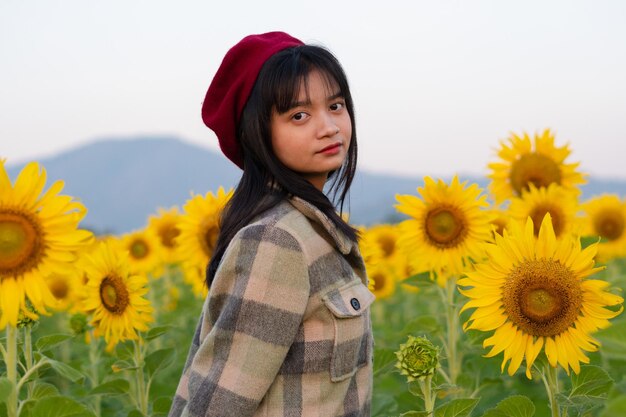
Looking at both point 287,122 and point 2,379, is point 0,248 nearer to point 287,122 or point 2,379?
point 2,379

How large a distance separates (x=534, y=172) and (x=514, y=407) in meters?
2.61

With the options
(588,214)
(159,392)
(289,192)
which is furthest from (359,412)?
(588,214)

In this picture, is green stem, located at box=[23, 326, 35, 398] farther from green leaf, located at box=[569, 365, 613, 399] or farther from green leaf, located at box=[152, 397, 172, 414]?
green leaf, located at box=[569, 365, 613, 399]

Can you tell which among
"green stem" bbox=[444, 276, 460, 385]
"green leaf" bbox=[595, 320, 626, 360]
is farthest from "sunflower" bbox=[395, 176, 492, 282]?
"green leaf" bbox=[595, 320, 626, 360]

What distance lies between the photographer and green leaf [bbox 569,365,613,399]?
101 inches

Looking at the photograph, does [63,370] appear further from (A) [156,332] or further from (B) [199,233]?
(B) [199,233]

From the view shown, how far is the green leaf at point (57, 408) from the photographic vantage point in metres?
2.44

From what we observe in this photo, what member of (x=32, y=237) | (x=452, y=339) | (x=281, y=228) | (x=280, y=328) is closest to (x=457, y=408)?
(x=280, y=328)

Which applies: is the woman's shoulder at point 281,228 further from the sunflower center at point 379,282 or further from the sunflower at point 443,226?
the sunflower center at point 379,282

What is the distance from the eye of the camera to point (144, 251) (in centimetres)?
658

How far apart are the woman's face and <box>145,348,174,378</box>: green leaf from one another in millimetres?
1397

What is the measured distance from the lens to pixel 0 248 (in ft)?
7.68

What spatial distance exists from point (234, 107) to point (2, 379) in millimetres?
1186

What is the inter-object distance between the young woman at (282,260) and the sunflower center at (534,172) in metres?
2.14
